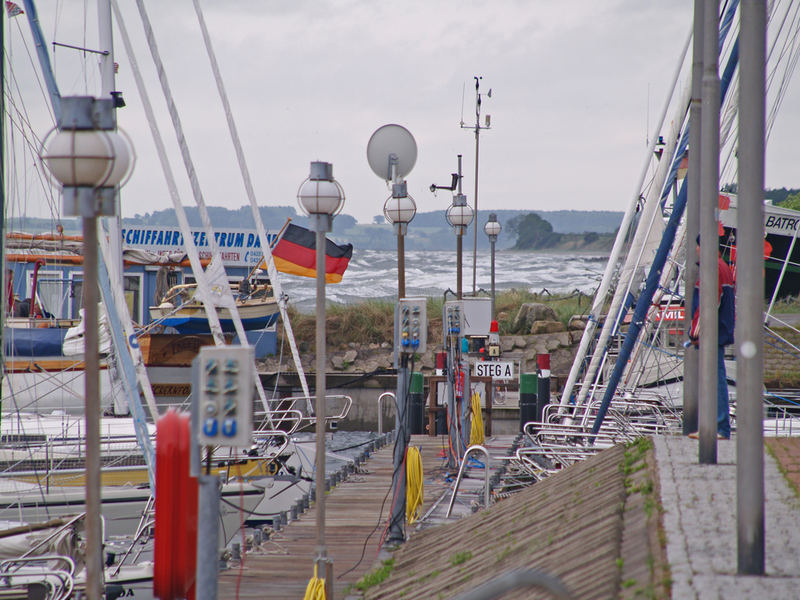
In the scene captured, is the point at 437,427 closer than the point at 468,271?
Yes

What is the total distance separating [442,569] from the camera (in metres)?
7.40

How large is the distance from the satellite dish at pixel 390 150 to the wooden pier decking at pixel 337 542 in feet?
13.7

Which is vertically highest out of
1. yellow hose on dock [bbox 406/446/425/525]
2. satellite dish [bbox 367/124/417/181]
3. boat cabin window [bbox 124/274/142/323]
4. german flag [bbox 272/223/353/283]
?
satellite dish [bbox 367/124/417/181]

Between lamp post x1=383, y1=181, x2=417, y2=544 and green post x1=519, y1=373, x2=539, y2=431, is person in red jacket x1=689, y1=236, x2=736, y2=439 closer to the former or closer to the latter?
lamp post x1=383, y1=181, x2=417, y2=544

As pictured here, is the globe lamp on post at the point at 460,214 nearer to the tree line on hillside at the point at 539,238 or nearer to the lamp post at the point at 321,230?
the lamp post at the point at 321,230

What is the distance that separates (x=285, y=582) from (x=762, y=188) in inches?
239

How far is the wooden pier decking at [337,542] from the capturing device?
8781mm

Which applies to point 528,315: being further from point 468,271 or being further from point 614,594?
point 468,271

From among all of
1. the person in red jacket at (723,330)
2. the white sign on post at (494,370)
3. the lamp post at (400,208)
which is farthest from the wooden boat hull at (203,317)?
the person in red jacket at (723,330)

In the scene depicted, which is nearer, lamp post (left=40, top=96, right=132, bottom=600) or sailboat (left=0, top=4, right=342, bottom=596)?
lamp post (left=40, top=96, right=132, bottom=600)

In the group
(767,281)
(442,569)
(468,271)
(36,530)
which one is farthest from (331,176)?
(468,271)

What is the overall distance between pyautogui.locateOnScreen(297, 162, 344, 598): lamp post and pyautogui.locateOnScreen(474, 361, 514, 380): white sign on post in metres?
11.7

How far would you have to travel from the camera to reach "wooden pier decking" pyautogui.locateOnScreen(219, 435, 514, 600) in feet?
28.8

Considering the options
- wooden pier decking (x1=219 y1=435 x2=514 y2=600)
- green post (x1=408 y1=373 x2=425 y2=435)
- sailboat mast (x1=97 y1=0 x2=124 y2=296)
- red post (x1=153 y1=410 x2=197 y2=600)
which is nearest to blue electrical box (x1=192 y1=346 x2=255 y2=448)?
red post (x1=153 y1=410 x2=197 y2=600)
